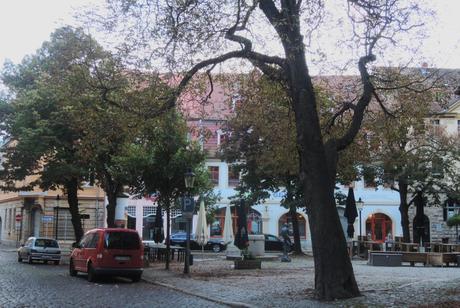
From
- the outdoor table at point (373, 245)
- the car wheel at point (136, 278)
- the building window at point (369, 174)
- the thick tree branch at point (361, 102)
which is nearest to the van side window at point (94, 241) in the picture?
the car wheel at point (136, 278)

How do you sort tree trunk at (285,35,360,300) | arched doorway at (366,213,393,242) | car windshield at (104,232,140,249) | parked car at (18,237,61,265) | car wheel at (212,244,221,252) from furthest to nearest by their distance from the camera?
arched doorway at (366,213,393,242) < car wheel at (212,244,221,252) < parked car at (18,237,61,265) < car windshield at (104,232,140,249) < tree trunk at (285,35,360,300)

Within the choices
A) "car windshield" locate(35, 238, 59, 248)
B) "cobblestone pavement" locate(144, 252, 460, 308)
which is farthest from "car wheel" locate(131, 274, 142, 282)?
"car windshield" locate(35, 238, 59, 248)

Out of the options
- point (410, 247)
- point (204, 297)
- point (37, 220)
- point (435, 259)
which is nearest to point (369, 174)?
point (410, 247)

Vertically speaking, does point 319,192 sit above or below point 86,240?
above

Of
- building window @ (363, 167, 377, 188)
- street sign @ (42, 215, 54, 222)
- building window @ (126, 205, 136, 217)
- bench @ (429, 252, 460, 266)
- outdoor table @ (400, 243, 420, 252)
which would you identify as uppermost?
building window @ (363, 167, 377, 188)

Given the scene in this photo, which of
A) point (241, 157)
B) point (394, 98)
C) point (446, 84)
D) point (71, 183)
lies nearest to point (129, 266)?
point (394, 98)

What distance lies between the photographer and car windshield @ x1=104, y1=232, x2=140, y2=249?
20797 millimetres

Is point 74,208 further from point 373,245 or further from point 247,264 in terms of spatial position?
point 373,245

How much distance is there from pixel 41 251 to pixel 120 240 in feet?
40.7

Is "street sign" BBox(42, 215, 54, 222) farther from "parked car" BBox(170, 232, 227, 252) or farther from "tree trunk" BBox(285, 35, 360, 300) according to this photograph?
"tree trunk" BBox(285, 35, 360, 300)

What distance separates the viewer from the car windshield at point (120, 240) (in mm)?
20797

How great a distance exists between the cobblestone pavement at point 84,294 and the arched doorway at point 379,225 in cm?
3744

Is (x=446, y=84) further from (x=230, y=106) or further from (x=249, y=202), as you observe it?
(x=249, y=202)

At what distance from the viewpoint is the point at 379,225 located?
2181 inches
